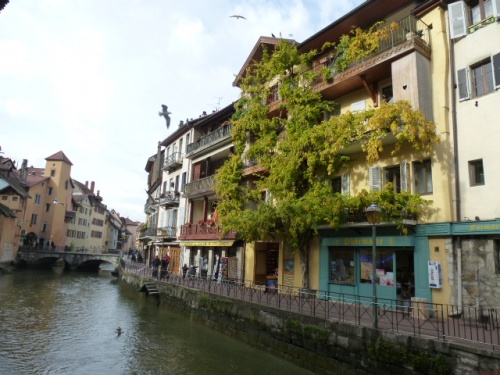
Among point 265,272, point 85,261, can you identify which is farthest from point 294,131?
point 85,261

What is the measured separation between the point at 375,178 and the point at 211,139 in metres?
17.2

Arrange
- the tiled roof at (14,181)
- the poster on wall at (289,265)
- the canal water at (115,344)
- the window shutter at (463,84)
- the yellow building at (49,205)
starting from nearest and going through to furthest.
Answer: the canal water at (115,344) < the window shutter at (463,84) < the poster on wall at (289,265) < the tiled roof at (14,181) < the yellow building at (49,205)

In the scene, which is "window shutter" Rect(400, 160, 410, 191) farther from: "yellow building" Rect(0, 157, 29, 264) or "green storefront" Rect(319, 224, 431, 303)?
"yellow building" Rect(0, 157, 29, 264)

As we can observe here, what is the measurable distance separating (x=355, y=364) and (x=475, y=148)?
332 inches

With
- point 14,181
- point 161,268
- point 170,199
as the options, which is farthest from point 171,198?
point 14,181

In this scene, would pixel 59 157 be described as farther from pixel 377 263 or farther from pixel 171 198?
pixel 377 263

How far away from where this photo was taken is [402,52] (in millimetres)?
14648

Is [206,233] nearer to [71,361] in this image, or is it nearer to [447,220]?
[71,361]

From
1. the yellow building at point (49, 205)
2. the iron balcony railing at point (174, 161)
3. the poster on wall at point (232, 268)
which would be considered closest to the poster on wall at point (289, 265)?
the poster on wall at point (232, 268)

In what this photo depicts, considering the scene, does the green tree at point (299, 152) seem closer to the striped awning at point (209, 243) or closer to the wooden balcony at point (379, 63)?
the wooden balcony at point (379, 63)

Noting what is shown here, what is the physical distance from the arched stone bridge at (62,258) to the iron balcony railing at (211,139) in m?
28.9

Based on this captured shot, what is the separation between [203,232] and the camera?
91.8 ft

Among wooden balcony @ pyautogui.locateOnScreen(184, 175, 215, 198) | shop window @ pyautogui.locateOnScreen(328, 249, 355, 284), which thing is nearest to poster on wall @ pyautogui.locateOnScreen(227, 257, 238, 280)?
wooden balcony @ pyautogui.locateOnScreen(184, 175, 215, 198)

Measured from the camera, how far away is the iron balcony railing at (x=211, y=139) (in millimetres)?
28155
